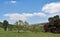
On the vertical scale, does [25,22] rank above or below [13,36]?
above

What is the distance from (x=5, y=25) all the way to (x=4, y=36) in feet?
208

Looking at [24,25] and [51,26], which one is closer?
[24,25]

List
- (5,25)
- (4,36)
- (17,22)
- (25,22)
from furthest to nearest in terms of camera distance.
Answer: (5,25) → (25,22) → (17,22) → (4,36)

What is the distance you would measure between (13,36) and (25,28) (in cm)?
2687

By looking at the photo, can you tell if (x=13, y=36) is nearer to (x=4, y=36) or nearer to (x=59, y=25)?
(x=4, y=36)

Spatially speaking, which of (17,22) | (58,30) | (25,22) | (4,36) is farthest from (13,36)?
(58,30)

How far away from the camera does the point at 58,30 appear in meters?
83.6

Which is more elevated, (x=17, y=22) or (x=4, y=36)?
(x=17, y=22)

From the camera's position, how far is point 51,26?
3450 inches

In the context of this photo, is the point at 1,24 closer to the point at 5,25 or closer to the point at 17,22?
the point at 5,25

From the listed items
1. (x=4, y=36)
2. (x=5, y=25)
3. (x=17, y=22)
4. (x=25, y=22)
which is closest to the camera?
(x=4, y=36)

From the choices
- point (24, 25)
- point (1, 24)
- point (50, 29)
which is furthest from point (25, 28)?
point (1, 24)

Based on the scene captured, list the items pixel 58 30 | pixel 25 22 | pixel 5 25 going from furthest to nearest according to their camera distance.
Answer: pixel 5 25 < pixel 58 30 < pixel 25 22

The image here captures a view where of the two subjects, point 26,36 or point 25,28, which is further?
point 25,28
